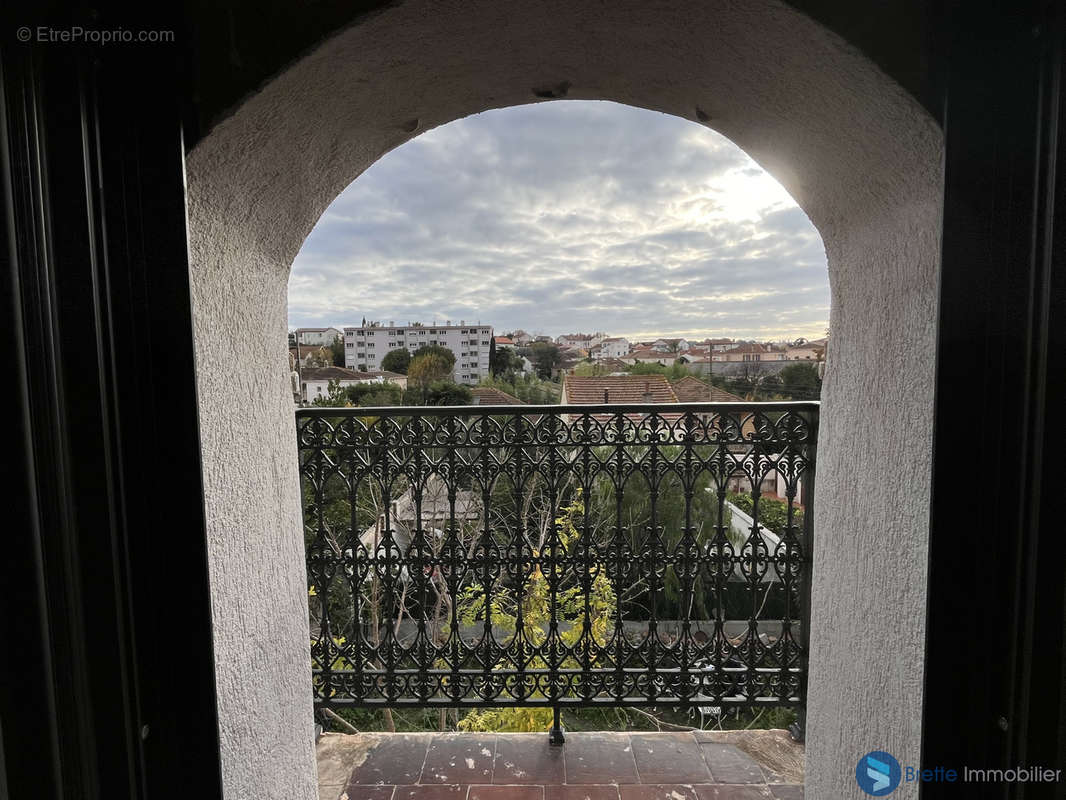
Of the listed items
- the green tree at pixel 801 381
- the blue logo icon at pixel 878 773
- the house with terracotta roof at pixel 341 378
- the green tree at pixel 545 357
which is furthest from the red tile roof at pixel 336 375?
the blue logo icon at pixel 878 773

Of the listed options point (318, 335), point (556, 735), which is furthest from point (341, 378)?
point (556, 735)

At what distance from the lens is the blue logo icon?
114 cm

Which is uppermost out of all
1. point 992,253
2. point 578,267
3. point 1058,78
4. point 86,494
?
point 578,267

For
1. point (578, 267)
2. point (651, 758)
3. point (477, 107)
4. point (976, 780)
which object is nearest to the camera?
point (976, 780)

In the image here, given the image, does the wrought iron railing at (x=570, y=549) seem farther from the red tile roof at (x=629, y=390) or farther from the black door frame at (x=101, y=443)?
the black door frame at (x=101, y=443)

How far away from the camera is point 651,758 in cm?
200

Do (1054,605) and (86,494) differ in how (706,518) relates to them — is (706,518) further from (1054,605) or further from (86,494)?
(86,494)

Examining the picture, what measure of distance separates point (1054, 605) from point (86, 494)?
5.20 feet

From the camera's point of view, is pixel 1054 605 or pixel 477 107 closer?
pixel 1054 605

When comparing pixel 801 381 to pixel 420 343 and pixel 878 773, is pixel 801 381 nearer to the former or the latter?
pixel 878 773

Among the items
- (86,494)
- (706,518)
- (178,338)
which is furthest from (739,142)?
(706,518)

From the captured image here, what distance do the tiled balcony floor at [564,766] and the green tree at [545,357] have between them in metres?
4.71

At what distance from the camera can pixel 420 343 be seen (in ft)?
22.5

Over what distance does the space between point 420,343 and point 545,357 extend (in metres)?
1.68
